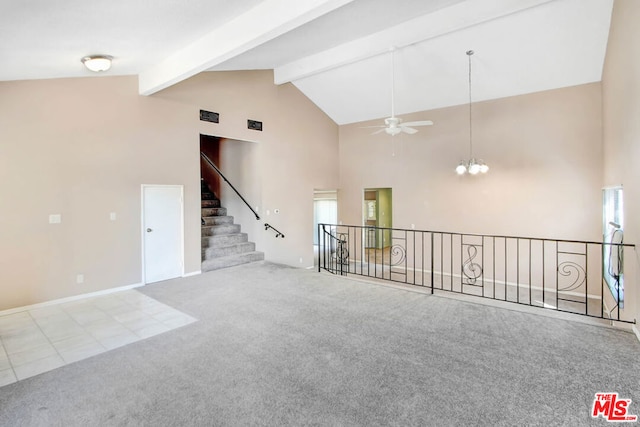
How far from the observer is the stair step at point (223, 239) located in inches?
277

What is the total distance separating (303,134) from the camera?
8586mm

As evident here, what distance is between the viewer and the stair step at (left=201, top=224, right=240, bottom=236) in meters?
7.32

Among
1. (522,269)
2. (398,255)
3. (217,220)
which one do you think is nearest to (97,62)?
(217,220)

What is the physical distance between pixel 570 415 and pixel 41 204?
20.4 ft

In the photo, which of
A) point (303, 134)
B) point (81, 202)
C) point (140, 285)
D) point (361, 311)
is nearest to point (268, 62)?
point (303, 134)

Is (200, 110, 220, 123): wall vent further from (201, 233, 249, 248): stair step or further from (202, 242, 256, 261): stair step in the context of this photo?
(202, 242, 256, 261): stair step

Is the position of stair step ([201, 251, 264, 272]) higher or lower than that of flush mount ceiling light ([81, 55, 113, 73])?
lower

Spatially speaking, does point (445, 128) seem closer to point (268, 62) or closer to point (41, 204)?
point (268, 62)

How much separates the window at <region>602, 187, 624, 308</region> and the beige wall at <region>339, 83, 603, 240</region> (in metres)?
0.58

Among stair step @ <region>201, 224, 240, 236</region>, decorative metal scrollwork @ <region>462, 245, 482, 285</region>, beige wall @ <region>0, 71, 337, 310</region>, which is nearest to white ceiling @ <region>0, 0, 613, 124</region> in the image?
beige wall @ <region>0, 71, 337, 310</region>

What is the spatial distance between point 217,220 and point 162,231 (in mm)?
2047

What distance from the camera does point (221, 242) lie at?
7.22 metres

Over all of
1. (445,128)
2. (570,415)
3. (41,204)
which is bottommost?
(570,415)

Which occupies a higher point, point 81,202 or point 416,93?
point 416,93
